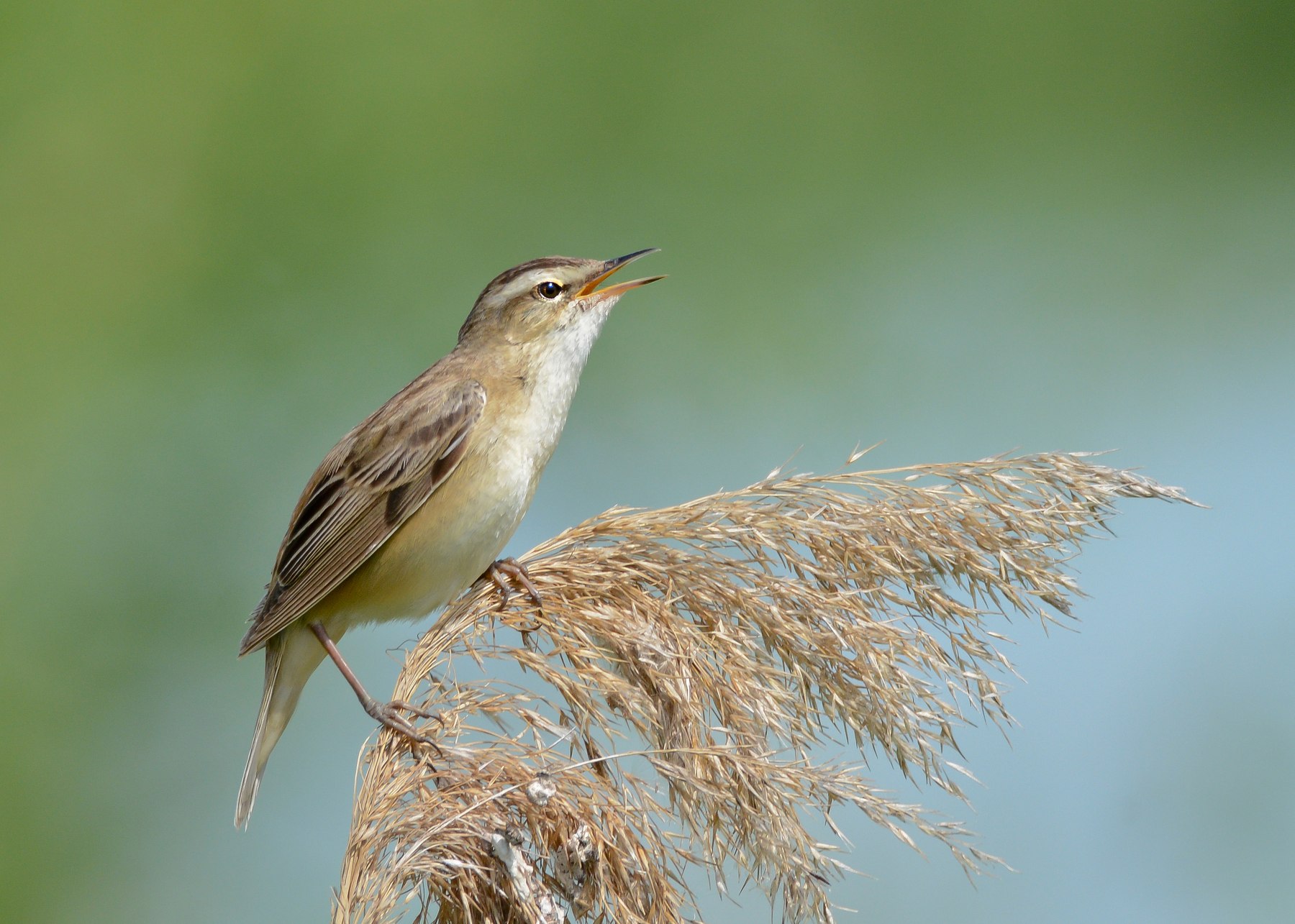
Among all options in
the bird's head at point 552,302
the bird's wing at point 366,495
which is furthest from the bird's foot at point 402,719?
the bird's head at point 552,302

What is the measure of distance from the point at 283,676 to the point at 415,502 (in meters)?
0.65

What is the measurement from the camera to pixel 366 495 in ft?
9.98

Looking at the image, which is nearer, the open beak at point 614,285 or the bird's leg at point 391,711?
→ the bird's leg at point 391,711

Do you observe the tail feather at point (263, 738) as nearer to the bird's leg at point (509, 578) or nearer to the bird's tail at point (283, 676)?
the bird's tail at point (283, 676)

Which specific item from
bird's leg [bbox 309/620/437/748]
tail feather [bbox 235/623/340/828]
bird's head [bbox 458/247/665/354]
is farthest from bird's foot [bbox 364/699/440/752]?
bird's head [bbox 458/247/665/354]

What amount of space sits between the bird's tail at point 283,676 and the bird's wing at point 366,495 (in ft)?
0.36

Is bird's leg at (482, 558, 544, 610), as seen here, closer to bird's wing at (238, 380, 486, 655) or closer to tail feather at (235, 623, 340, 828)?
bird's wing at (238, 380, 486, 655)

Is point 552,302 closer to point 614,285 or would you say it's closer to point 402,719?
point 614,285

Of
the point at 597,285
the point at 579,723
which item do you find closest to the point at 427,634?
the point at 579,723

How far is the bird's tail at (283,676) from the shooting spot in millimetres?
3002

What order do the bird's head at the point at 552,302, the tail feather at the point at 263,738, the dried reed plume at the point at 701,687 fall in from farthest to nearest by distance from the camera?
the bird's head at the point at 552,302
the tail feather at the point at 263,738
the dried reed plume at the point at 701,687

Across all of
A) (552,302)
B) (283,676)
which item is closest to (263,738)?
(283,676)

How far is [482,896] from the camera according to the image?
170 cm

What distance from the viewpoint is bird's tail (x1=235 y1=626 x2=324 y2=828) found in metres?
3.00
